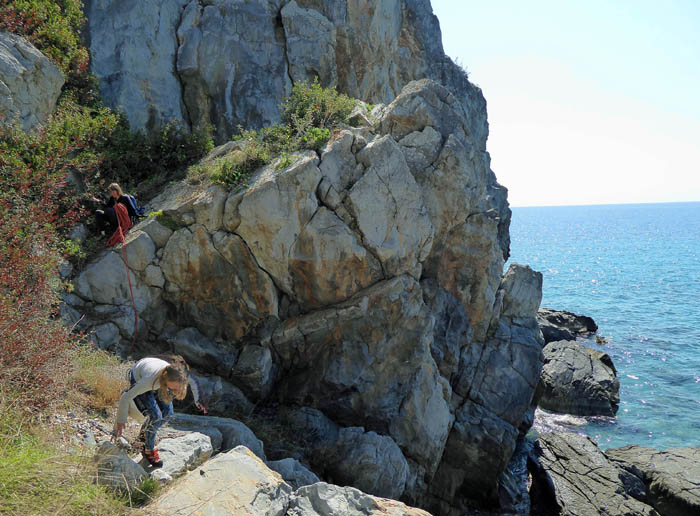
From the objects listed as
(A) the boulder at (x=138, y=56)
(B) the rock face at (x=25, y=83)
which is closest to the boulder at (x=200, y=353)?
(B) the rock face at (x=25, y=83)

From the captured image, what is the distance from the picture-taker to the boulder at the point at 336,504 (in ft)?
20.9

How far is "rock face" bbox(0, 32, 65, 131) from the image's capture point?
37.6 ft

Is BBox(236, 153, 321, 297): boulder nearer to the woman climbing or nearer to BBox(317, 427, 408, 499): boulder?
BBox(317, 427, 408, 499): boulder

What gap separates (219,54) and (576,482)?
20.4 meters

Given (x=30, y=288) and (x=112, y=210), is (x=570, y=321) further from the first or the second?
(x=30, y=288)

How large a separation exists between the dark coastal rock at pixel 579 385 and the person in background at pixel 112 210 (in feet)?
63.5

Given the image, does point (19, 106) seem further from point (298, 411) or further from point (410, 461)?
point (410, 461)

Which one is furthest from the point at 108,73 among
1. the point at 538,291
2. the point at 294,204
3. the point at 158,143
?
the point at 538,291

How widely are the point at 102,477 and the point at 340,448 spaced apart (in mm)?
6390

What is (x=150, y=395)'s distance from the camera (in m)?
6.45

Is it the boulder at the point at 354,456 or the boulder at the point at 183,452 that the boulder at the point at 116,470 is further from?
the boulder at the point at 354,456

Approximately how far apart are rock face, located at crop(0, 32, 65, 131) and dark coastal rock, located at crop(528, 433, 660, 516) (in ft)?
62.4

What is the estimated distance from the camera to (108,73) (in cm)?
1603

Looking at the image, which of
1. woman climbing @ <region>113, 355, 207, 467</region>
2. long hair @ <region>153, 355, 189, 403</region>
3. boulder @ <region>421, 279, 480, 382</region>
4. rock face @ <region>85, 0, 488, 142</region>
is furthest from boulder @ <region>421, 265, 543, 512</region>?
rock face @ <region>85, 0, 488, 142</region>
